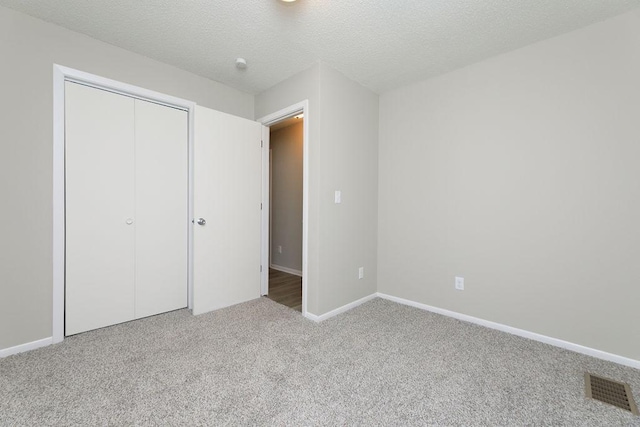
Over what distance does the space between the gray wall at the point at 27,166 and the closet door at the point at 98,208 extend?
5.3 inches

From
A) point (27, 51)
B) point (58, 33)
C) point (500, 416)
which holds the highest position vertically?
point (58, 33)

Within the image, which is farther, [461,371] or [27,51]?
[27,51]

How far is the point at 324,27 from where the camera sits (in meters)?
2.08

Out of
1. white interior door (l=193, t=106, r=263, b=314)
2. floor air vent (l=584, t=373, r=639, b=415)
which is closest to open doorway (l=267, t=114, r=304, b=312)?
white interior door (l=193, t=106, r=263, b=314)

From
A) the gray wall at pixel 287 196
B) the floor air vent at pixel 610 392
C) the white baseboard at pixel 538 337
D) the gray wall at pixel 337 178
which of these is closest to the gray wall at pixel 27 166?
the gray wall at pixel 337 178

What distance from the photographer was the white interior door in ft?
9.04

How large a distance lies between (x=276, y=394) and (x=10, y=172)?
2.36m

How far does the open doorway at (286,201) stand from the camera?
447 cm

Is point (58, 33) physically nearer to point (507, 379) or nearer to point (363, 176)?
point (363, 176)

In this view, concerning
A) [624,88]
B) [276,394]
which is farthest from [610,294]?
[276,394]

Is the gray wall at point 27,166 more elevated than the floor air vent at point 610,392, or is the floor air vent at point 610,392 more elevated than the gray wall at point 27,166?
the gray wall at point 27,166

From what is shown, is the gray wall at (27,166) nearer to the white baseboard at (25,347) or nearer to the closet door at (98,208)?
the white baseboard at (25,347)

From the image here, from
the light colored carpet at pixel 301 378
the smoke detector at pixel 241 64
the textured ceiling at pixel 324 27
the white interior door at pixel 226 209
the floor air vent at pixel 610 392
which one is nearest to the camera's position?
the light colored carpet at pixel 301 378

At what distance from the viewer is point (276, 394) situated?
1.58 meters
